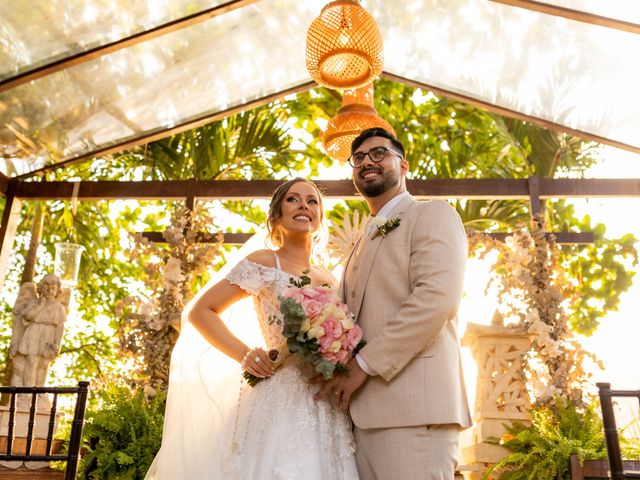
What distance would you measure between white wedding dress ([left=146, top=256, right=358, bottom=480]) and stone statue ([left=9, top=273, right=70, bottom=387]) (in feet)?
12.1

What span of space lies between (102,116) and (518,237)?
155 inches

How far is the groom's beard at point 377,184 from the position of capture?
2.53 meters

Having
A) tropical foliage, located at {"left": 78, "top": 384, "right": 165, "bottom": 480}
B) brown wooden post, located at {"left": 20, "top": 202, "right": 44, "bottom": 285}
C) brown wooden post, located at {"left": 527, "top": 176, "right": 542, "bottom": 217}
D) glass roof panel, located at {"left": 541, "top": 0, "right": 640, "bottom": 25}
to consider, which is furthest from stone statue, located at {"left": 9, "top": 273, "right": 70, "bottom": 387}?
glass roof panel, located at {"left": 541, "top": 0, "right": 640, "bottom": 25}

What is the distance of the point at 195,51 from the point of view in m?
6.28

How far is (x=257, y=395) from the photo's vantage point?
264 centimetres

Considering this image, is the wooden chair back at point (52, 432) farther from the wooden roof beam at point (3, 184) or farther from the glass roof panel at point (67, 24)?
the wooden roof beam at point (3, 184)

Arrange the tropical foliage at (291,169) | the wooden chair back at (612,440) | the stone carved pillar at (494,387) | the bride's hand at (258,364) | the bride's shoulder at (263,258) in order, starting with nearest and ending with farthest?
the bride's hand at (258,364) < the wooden chair back at (612,440) < the bride's shoulder at (263,258) < the stone carved pillar at (494,387) < the tropical foliage at (291,169)

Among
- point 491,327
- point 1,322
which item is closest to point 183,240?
point 491,327

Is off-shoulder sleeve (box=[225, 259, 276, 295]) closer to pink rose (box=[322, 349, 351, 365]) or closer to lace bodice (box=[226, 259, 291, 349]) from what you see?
lace bodice (box=[226, 259, 291, 349])

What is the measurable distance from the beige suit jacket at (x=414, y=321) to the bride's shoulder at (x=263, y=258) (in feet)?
2.15

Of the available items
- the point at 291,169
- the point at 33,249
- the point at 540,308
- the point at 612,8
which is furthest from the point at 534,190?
the point at 33,249

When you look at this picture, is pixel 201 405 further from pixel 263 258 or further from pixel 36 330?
pixel 36 330

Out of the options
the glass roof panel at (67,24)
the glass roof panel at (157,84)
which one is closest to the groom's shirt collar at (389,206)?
the glass roof panel at (67,24)

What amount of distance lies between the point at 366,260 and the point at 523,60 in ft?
14.7
